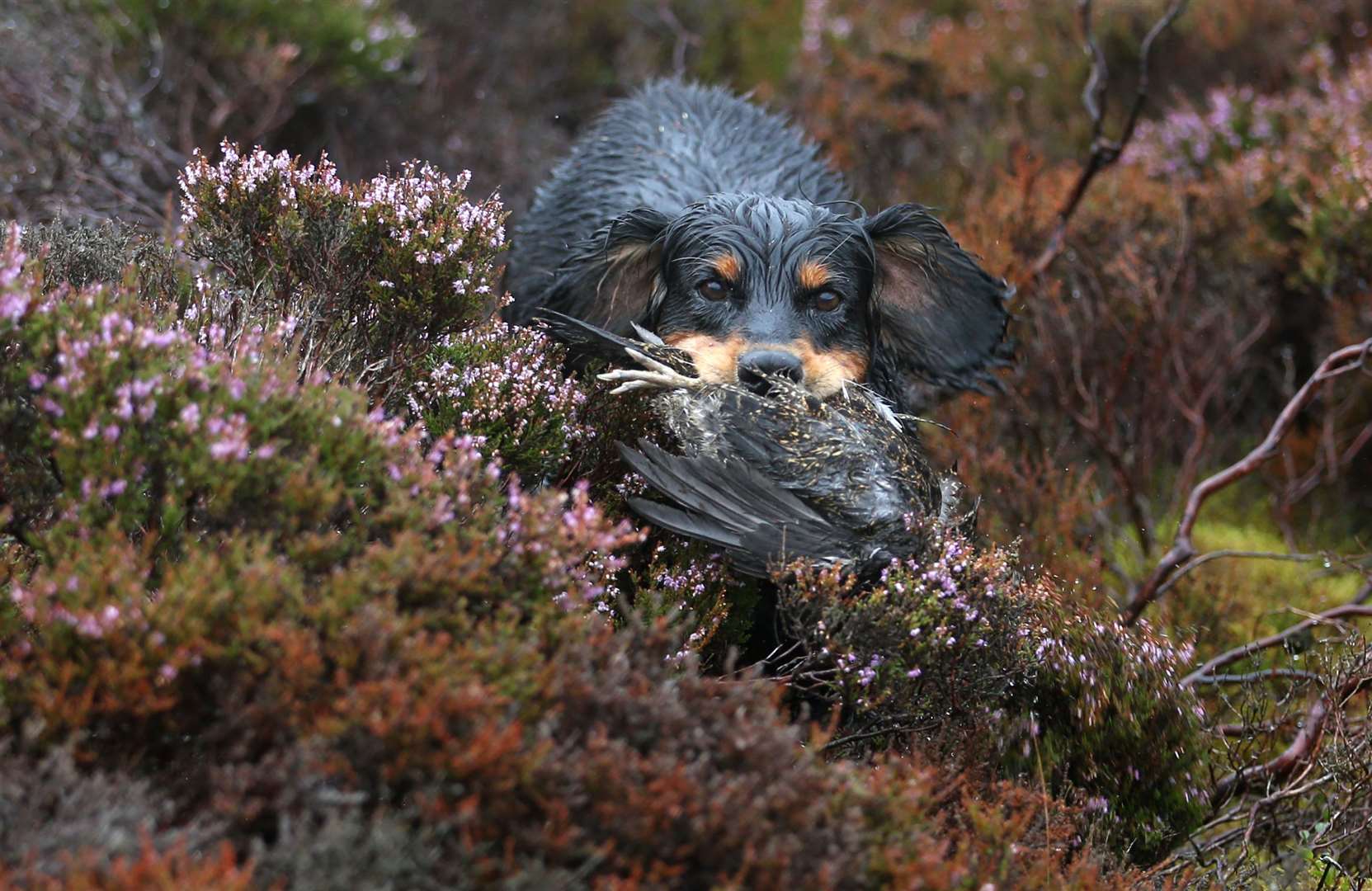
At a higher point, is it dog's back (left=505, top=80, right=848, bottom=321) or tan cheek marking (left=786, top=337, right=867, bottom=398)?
dog's back (left=505, top=80, right=848, bottom=321)

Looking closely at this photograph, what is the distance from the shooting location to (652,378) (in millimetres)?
4148

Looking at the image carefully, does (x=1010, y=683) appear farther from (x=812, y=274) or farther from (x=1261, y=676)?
(x=812, y=274)

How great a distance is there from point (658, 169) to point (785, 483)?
258 cm

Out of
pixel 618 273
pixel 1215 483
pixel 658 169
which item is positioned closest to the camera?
pixel 618 273

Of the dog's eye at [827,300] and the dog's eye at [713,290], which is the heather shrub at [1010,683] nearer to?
the dog's eye at [827,300]

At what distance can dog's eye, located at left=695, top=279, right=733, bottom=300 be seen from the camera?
464 centimetres

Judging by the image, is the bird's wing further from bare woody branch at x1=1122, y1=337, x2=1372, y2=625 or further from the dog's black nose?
bare woody branch at x1=1122, y1=337, x2=1372, y2=625

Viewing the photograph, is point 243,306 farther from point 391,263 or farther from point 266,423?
point 266,423

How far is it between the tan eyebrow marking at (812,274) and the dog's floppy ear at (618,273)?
0.60 meters

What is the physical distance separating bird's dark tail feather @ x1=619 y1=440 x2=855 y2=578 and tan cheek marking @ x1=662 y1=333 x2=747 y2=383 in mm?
476

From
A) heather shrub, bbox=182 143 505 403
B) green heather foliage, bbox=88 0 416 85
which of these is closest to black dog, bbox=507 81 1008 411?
heather shrub, bbox=182 143 505 403

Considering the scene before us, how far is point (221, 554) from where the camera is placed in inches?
120

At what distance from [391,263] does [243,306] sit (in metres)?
0.51

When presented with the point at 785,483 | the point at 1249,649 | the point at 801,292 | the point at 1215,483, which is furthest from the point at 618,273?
the point at 1249,649
